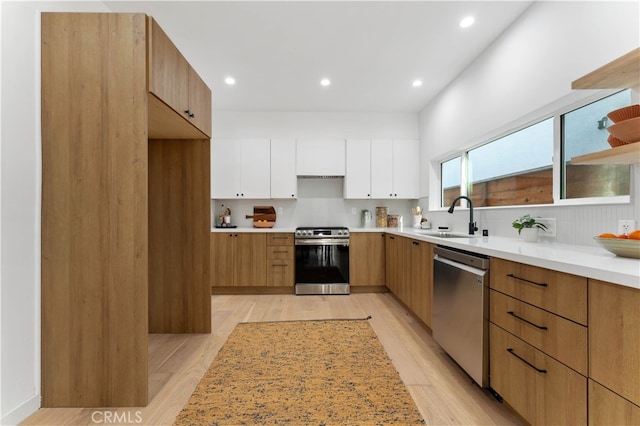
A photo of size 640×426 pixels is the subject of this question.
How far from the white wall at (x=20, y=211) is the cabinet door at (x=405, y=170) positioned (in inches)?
152

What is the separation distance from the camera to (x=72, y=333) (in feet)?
5.25

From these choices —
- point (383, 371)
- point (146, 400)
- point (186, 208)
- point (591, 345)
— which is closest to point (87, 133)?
point (186, 208)

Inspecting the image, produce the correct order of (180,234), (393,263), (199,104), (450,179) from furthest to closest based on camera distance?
(450,179) < (393,263) < (180,234) < (199,104)

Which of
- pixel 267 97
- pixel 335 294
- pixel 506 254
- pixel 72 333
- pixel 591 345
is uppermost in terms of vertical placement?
pixel 267 97

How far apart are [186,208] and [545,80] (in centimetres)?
297

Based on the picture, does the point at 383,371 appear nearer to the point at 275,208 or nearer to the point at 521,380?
the point at 521,380

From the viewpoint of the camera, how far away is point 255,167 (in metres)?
4.28

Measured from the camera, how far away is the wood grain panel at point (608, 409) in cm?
89

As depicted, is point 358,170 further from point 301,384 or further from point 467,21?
point 301,384

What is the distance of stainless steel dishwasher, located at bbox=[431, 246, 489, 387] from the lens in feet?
5.39

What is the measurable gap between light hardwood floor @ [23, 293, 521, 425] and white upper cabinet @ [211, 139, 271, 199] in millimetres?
1627

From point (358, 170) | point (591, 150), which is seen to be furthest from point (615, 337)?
point (358, 170)

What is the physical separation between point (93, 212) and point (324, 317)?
2.23m

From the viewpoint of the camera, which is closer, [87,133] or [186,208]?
[87,133]
